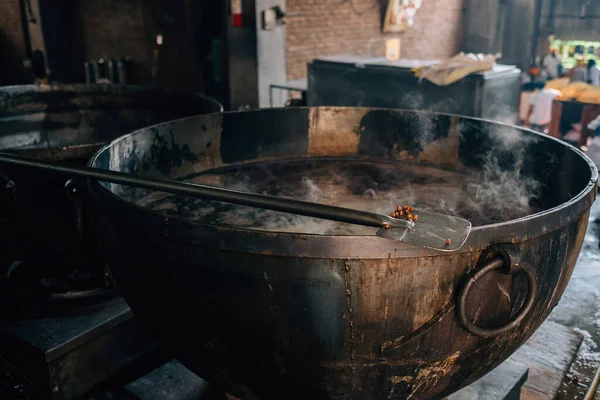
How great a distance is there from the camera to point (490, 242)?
59.0 inches

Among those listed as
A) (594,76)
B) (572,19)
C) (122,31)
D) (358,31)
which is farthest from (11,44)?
(572,19)

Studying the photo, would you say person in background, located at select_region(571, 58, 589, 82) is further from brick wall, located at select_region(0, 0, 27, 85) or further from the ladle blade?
brick wall, located at select_region(0, 0, 27, 85)

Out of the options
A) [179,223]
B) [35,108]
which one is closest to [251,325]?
[179,223]

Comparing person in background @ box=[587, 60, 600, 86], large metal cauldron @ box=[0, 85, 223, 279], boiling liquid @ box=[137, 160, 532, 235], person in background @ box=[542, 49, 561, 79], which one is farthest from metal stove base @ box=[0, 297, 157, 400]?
person in background @ box=[542, 49, 561, 79]

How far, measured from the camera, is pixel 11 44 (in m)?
11.2

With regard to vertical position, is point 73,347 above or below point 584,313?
above

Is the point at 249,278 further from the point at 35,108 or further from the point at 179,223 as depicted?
the point at 35,108

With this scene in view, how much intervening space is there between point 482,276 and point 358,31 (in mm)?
9753

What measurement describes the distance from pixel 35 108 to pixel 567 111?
27.1ft

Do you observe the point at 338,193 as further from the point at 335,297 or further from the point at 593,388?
the point at 593,388

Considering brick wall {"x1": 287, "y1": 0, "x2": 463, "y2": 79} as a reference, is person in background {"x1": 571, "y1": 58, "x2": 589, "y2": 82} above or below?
below

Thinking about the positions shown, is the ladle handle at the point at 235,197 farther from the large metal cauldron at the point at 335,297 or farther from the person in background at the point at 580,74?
the person in background at the point at 580,74

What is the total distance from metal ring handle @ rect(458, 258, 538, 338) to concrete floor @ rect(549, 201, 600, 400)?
1.49 m

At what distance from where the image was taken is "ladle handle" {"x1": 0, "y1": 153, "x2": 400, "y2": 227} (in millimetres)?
1413
